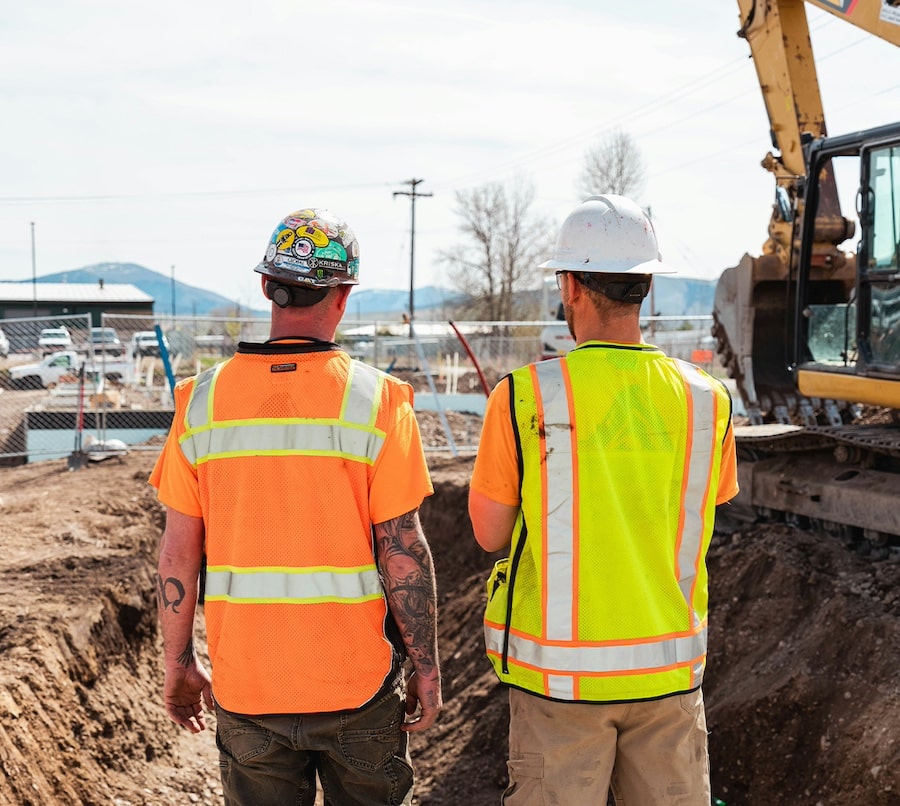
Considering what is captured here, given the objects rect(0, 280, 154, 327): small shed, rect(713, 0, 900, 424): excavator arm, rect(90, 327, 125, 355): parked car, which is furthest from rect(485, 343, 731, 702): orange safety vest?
rect(0, 280, 154, 327): small shed

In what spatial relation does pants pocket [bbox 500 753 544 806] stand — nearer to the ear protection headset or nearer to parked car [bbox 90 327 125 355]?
the ear protection headset

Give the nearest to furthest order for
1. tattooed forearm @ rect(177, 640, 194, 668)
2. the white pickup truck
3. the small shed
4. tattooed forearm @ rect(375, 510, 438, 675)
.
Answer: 1. tattooed forearm @ rect(375, 510, 438, 675)
2. tattooed forearm @ rect(177, 640, 194, 668)
3. the white pickup truck
4. the small shed

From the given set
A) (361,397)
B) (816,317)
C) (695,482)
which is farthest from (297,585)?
(816,317)

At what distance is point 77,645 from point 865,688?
4.75m

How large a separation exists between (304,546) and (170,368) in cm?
1128

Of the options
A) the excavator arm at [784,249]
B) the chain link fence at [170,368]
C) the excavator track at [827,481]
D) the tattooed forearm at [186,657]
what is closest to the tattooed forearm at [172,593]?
the tattooed forearm at [186,657]

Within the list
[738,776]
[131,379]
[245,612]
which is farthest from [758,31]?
[131,379]

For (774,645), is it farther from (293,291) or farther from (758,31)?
(758,31)

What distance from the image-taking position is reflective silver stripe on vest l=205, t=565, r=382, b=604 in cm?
301

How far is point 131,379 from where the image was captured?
2252cm

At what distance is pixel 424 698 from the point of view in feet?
10.5

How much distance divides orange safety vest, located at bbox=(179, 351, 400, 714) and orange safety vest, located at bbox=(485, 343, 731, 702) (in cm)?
45

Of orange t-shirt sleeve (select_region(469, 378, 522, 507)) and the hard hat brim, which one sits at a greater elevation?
the hard hat brim

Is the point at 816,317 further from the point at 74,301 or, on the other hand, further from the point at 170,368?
the point at 74,301
